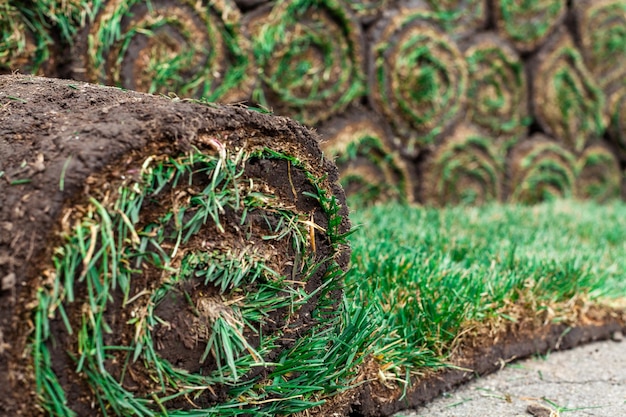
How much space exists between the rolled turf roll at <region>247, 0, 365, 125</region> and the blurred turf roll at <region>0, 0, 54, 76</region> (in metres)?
0.76

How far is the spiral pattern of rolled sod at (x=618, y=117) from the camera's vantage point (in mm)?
3877

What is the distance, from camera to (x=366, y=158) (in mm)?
2906

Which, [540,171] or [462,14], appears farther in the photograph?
[540,171]

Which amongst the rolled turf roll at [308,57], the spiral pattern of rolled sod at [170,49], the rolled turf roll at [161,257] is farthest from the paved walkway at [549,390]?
the rolled turf roll at [308,57]

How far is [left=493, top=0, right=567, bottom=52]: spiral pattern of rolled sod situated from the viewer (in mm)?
3352

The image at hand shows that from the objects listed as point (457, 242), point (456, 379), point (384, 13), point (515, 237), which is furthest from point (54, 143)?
point (384, 13)

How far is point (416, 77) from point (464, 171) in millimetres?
540

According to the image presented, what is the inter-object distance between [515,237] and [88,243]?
173 centimetres

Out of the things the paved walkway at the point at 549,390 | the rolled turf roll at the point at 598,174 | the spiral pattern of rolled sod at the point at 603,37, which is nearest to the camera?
the paved walkway at the point at 549,390

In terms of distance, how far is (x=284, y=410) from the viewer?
3.97 ft

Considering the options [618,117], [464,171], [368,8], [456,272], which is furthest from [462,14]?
[456,272]

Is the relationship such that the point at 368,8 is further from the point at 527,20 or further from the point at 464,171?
the point at 527,20

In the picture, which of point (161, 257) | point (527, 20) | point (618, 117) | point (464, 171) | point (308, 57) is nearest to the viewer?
point (161, 257)

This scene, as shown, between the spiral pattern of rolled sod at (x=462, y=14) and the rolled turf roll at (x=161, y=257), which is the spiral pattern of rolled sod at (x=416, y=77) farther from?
the rolled turf roll at (x=161, y=257)
